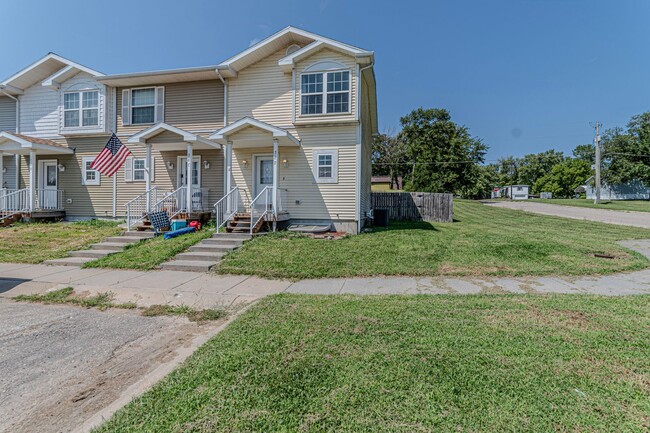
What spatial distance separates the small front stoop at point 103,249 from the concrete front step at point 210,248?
7.85ft

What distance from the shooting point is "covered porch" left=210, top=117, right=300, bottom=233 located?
431 inches

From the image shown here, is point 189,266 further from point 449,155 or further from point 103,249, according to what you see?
point 449,155

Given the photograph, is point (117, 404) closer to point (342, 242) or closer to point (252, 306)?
point (252, 306)

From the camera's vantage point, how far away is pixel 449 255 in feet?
27.6

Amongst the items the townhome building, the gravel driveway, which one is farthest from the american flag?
the gravel driveway

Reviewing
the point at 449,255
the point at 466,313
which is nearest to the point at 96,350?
the point at 466,313

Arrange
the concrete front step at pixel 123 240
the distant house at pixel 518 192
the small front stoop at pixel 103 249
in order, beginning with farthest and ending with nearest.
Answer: the distant house at pixel 518 192, the concrete front step at pixel 123 240, the small front stoop at pixel 103 249

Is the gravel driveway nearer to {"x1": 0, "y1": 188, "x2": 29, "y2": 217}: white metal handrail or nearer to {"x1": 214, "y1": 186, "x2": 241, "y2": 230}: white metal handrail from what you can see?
{"x1": 214, "y1": 186, "x2": 241, "y2": 230}: white metal handrail

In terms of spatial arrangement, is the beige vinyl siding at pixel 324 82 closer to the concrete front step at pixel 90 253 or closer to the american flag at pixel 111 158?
the american flag at pixel 111 158

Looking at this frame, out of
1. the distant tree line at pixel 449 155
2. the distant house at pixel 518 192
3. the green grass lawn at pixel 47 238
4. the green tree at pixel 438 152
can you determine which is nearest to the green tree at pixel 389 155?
the distant tree line at pixel 449 155

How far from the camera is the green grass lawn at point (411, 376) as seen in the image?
2260mm

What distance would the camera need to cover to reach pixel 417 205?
1933 cm

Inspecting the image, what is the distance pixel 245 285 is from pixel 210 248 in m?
3.14

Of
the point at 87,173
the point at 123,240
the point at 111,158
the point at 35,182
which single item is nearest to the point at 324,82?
the point at 111,158
